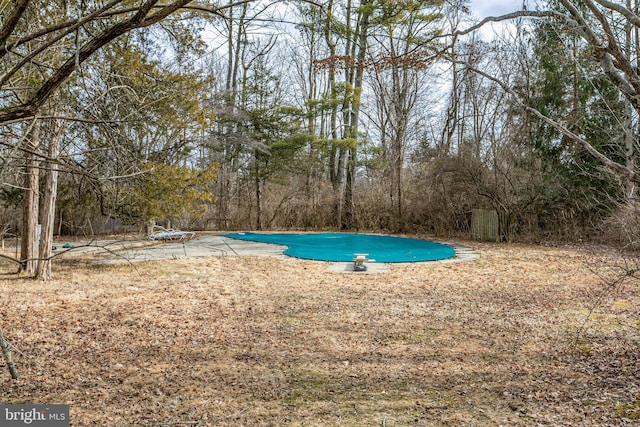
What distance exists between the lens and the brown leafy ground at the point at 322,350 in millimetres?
2697

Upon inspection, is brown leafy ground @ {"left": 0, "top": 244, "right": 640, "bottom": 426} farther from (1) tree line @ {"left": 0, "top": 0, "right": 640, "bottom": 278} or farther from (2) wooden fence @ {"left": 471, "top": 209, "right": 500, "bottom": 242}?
(2) wooden fence @ {"left": 471, "top": 209, "right": 500, "bottom": 242}

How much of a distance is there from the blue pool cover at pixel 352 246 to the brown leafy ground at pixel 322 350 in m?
3.29

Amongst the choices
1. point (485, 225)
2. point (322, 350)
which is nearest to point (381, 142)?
point (485, 225)

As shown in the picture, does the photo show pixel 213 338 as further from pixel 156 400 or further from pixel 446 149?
pixel 446 149

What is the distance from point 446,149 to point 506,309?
39.5 ft

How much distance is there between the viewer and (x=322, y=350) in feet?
12.6

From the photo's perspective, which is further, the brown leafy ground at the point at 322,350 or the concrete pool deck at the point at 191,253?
the concrete pool deck at the point at 191,253

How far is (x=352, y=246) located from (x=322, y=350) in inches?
360

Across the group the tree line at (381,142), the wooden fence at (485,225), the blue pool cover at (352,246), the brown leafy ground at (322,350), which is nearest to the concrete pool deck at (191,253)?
the blue pool cover at (352,246)

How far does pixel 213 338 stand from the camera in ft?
13.7

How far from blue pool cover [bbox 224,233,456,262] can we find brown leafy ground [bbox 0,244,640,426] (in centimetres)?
329

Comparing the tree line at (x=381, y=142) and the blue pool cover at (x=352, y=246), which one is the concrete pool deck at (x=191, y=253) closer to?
the blue pool cover at (x=352, y=246)

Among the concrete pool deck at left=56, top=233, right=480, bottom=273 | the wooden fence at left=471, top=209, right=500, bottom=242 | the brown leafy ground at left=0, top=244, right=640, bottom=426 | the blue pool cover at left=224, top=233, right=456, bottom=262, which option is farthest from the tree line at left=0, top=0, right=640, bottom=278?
the brown leafy ground at left=0, top=244, right=640, bottom=426

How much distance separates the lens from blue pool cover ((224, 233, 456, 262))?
10.4 meters
